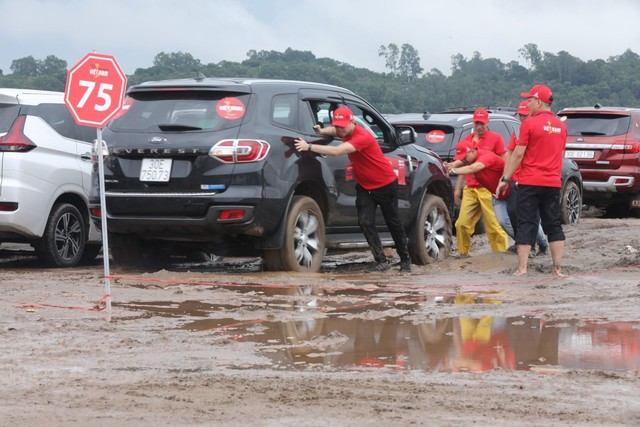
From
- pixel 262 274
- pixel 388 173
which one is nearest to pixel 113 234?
pixel 262 274

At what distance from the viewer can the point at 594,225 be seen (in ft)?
56.1

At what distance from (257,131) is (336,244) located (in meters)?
1.76

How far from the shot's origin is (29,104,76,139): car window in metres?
12.3

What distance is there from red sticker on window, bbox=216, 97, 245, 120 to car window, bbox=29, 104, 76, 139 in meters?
2.28

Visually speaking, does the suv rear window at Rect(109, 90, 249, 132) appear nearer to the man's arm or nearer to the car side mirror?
the man's arm

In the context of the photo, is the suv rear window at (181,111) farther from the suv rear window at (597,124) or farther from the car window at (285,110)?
the suv rear window at (597,124)

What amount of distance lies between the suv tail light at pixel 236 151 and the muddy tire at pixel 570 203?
8252mm

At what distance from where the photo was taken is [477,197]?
13.8 meters

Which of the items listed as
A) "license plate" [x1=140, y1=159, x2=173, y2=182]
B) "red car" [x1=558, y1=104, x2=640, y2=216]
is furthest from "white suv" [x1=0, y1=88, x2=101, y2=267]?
"red car" [x1=558, y1=104, x2=640, y2=216]

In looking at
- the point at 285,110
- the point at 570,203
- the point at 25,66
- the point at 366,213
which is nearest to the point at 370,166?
the point at 366,213

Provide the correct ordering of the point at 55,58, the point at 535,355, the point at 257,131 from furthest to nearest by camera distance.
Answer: the point at 55,58 → the point at 257,131 → the point at 535,355

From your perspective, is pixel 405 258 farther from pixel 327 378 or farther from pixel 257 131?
pixel 327 378

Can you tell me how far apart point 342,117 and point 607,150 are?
9.00 meters

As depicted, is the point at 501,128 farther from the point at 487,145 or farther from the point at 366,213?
the point at 366,213
